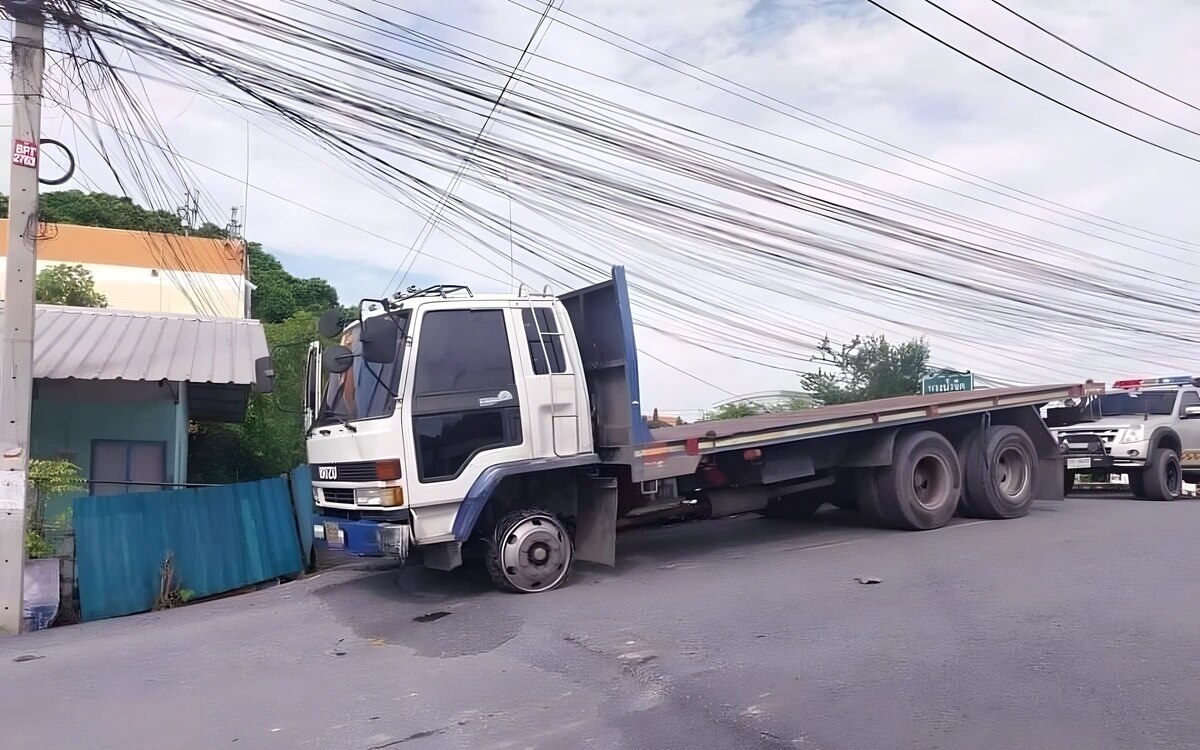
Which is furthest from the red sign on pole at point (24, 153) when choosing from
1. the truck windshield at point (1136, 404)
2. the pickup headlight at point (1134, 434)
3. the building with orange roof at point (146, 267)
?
the building with orange roof at point (146, 267)

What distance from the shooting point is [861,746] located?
4547 millimetres

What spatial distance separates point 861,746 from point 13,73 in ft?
29.7

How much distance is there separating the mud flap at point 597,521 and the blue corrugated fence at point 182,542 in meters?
4.11

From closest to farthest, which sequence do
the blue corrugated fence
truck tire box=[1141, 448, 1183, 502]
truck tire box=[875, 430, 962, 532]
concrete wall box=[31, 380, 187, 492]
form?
the blue corrugated fence
truck tire box=[875, 430, 962, 532]
truck tire box=[1141, 448, 1183, 502]
concrete wall box=[31, 380, 187, 492]

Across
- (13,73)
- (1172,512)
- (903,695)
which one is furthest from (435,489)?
(1172,512)

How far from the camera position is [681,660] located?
20.1 ft

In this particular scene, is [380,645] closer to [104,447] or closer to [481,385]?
[481,385]

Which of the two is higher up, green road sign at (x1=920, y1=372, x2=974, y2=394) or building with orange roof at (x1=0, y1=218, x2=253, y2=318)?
building with orange roof at (x1=0, y1=218, x2=253, y2=318)

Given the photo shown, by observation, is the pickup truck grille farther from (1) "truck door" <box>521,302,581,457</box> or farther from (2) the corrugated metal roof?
(2) the corrugated metal roof

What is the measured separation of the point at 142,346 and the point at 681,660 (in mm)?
10126

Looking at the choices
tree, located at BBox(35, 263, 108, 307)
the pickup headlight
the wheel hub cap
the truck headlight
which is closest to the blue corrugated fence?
the truck headlight

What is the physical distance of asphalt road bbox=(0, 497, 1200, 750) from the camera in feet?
16.1

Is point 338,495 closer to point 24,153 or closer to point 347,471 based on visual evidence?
point 347,471

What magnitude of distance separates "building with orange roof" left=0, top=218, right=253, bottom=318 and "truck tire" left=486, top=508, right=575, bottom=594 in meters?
21.2
